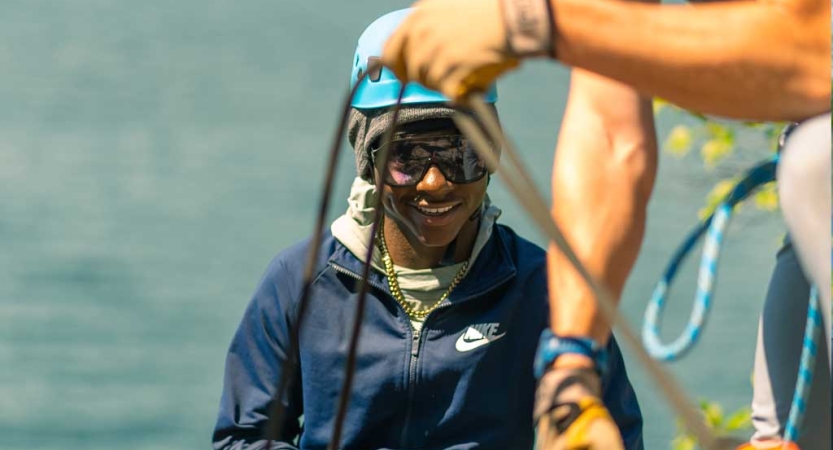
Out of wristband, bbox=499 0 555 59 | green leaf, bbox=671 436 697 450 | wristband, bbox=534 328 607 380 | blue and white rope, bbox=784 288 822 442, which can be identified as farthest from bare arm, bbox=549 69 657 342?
green leaf, bbox=671 436 697 450

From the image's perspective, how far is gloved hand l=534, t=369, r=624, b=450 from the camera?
325 centimetres

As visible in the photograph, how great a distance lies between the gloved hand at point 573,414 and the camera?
3.25 meters

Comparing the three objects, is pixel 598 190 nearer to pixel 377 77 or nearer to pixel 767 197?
pixel 377 77

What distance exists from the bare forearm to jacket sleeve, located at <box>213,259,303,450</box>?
1.83 m

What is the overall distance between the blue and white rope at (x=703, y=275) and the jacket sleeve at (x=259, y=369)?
57.8 inches

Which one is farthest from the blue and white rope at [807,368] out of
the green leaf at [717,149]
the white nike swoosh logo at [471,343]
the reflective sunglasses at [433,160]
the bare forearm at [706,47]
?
the green leaf at [717,149]

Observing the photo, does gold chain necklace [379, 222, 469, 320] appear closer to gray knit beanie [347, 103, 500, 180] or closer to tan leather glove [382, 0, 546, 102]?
gray knit beanie [347, 103, 500, 180]

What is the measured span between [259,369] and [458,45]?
1916 mm

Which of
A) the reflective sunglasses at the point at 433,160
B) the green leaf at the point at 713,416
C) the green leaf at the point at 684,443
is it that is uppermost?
the reflective sunglasses at the point at 433,160

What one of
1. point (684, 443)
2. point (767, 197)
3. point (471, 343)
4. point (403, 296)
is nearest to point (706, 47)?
point (471, 343)

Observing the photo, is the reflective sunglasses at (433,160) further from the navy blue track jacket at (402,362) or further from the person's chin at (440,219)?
the navy blue track jacket at (402,362)

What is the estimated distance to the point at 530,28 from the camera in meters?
3.10

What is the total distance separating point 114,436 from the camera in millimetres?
18672

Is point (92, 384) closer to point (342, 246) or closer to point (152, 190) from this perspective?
point (152, 190)
